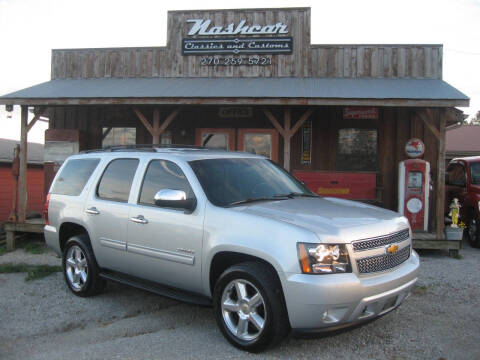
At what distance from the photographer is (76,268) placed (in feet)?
18.8

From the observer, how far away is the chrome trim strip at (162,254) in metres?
4.25

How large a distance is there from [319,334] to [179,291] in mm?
1555

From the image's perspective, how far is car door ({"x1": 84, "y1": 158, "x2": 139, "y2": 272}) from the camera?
4.98 m

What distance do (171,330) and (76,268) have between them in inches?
75.4

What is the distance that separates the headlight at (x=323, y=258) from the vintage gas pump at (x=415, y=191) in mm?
6305

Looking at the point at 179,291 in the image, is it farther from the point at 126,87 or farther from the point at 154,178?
the point at 126,87

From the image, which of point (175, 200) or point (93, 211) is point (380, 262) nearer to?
point (175, 200)

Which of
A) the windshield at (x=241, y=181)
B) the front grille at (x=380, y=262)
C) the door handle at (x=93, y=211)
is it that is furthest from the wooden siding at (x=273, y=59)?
the front grille at (x=380, y=262)

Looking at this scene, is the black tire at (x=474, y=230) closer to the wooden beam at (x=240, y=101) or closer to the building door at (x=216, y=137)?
the wooden beam at (x=240, y=101)

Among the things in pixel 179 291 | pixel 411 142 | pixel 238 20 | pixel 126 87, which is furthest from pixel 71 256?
pixel 238 20

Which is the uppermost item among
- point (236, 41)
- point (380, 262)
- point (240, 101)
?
point (236, 41)

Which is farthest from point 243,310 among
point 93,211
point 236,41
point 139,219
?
point 236,41

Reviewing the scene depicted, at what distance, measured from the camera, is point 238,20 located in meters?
11.7

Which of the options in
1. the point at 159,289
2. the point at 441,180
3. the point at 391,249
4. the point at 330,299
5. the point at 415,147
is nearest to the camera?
the point at 330,299
